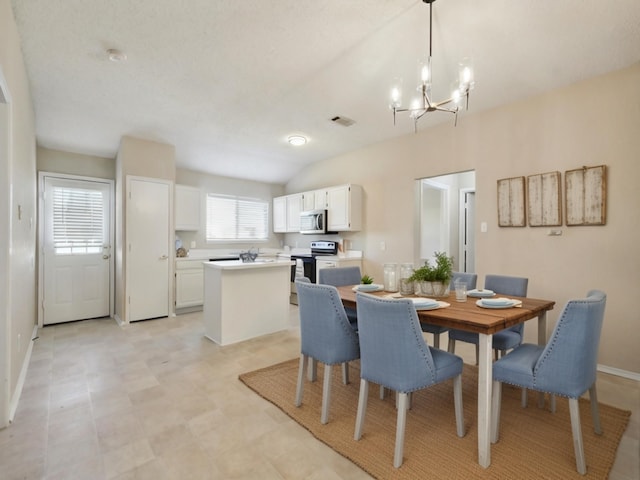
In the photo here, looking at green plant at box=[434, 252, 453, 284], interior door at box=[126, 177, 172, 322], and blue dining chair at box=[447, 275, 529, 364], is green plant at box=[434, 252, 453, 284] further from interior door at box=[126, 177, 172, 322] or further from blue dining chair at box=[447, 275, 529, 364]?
interior door at box=[126, 177, 172, 322]

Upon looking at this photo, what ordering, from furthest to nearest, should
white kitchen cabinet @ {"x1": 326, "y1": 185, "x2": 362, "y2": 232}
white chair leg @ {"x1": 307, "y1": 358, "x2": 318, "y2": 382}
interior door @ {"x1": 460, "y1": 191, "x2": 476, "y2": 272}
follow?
interior door @ {"x1": 460, "y1": 191, "x2": 476, "y2": 272} → white kitchen cabinet @ {"x1": 326, "y1": 185, "x2": 362, "y2": 232} → white chair leg @ {"x1": 307, "y1": 358, "x2": 318, "y2": 382}

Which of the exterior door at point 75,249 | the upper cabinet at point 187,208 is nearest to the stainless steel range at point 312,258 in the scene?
the upper cabinet at point 187,208

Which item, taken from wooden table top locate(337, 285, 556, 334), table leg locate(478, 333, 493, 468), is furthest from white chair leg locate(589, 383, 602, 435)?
table leg locate(478, 333, 493, 468)

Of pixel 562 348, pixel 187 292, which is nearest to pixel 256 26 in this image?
pixel 562 348

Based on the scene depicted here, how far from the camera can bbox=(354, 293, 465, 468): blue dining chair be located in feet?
5.50

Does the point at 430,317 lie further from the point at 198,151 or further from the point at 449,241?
the point at 198,151

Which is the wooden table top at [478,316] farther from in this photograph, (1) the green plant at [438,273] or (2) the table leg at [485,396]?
(1) the green plant at [438,273]

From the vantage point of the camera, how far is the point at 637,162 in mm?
2748

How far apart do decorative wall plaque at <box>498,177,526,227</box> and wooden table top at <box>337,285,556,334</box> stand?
155 cm

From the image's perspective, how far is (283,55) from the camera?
8.97 ft

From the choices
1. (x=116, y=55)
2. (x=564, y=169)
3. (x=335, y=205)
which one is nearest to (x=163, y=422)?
(x=116, y=55)

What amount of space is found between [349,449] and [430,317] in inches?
34.7

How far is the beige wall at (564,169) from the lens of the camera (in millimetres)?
2805

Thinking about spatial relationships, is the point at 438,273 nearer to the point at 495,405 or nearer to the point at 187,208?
the point at 495,405
